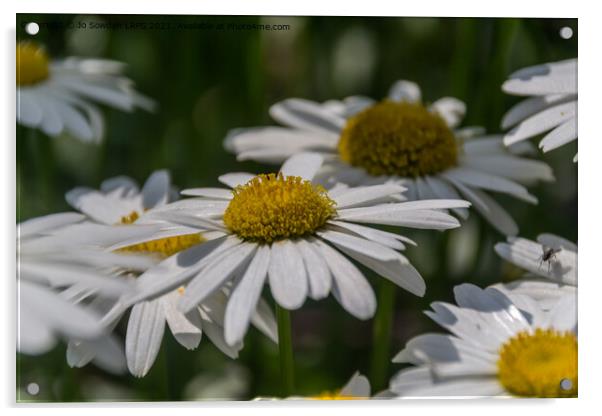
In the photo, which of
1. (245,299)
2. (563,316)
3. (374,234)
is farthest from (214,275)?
(563,316)

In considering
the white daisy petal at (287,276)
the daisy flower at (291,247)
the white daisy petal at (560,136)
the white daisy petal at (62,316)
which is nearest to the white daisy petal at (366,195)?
the daisy flower at (291,247)

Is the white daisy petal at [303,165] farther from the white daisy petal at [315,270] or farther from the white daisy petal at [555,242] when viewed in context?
the white daisy petal at [555,242]

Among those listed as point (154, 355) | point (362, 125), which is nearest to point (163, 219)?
point (154, 355)

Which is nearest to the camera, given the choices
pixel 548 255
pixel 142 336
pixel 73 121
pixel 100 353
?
pixel 100 353

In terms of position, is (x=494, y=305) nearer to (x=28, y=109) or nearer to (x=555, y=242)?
(x=555, y=242)
